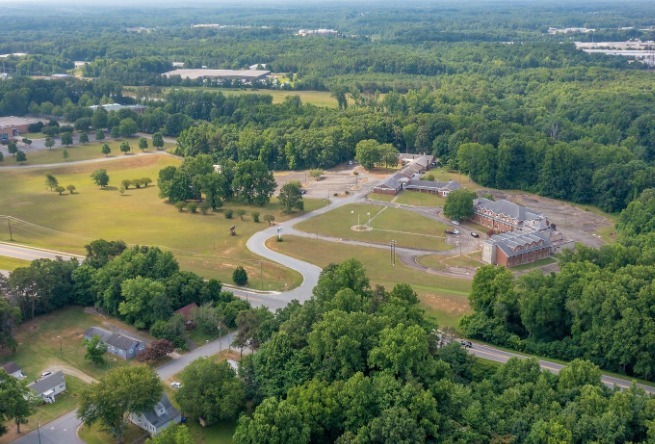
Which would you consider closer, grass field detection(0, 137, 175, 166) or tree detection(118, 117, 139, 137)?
grass field detection(0, 137, 175, 166)

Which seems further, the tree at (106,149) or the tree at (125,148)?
the tree at (125,148)

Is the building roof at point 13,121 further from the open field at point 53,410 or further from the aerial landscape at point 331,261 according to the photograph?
the open field at point 53,410

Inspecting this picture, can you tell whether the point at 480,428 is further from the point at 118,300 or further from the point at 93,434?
the point at 118,300

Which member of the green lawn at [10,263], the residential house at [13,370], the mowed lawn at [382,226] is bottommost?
the mowed lawn at [382,226]

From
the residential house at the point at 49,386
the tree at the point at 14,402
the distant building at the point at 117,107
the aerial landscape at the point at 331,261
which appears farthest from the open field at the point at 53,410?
the distant building at the point at 117,107

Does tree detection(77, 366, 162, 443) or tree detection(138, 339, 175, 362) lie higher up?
tree detection(77, 366, 162, 443)

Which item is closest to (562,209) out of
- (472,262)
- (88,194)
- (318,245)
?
(472,262)

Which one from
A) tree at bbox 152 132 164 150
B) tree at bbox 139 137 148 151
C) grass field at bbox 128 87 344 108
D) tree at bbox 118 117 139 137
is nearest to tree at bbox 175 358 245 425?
tree at bbox 152 132 164 150

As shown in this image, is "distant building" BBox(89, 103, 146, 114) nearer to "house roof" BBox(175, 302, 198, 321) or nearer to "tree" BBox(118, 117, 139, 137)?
"tree" BBox(118, 117, 139, 137)
